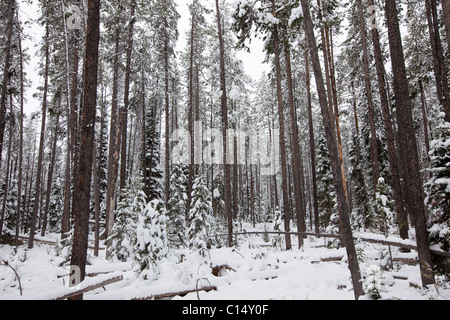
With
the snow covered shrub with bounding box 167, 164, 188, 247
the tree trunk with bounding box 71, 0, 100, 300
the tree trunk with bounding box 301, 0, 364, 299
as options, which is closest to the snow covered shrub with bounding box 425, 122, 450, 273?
the tree trunk with bounding box 301, 0, 364, 299

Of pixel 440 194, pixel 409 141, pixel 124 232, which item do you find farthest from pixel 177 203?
pixel 440 194

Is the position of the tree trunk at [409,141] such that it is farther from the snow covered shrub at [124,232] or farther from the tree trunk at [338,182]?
the snow covered shrub at [124,232]

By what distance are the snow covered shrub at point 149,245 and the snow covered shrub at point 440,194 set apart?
7.23 meters

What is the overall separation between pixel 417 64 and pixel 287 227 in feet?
42.6

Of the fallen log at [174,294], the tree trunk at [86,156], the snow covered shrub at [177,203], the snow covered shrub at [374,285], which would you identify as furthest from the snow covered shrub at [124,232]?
the snow covered shrub at [374,285]

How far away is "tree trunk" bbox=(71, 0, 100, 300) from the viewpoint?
6.24 meters

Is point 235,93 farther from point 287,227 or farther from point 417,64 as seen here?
point 417,64

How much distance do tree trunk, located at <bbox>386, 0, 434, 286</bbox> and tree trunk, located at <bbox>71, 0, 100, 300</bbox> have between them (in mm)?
8328

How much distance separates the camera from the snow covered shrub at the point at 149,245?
682 centimetres

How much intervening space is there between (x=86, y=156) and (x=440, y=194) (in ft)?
29.2

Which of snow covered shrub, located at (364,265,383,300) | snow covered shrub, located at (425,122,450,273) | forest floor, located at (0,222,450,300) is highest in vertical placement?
snow covered shrub, located at (425,122,450,273)

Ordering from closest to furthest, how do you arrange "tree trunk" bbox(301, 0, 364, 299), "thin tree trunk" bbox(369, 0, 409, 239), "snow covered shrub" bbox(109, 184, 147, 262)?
"tree trunk" bbox(301, 0, 364, 299) < "thin tree trunk" bbox(369, 0, 409, 239) < "snow covered shrub" bbox(109, 184, 147, 262)

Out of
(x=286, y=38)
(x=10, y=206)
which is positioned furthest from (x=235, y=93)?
(x=10, y=206)

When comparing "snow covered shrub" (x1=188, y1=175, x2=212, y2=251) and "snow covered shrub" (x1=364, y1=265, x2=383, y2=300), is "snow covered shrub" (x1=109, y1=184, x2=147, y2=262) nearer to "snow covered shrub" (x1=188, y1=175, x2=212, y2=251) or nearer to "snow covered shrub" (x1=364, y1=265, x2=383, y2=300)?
"snow covered shrub" (x1=188, y1=175, x2=212, y2=251)
